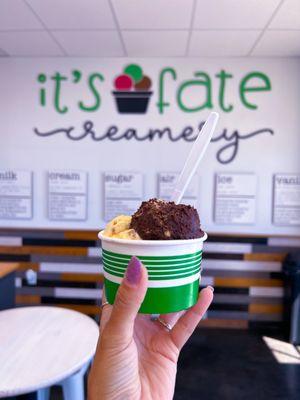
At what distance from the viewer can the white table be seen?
1308 millimetres

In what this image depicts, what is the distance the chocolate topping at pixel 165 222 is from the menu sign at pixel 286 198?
9.15ft

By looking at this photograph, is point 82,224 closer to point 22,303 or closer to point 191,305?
point 22,303

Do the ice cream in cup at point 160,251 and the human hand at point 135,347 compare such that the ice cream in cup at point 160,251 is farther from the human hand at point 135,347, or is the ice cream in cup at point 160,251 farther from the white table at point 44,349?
the white table at point 44,349

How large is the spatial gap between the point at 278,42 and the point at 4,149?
3040mm

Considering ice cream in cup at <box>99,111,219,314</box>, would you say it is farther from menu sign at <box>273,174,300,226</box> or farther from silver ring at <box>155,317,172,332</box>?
menu sign at <box>273,174,300,226</box>

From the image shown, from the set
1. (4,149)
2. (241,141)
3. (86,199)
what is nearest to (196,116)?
(241,141)

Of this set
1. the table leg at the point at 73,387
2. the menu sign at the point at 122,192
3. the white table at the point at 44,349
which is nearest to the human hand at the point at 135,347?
the white table at the point at 44,349

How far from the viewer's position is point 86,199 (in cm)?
360

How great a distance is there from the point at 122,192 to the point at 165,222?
2651 millimetres

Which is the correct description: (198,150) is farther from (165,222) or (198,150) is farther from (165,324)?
(165,324)

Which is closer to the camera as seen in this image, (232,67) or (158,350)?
(158,350)

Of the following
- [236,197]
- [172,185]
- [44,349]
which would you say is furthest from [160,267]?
[236,197]

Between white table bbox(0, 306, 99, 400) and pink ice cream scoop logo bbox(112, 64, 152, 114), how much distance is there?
91.9 inches

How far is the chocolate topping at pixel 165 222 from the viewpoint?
93 cm
